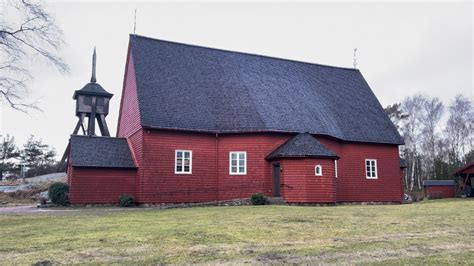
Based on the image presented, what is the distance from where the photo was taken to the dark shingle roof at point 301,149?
22.2 m

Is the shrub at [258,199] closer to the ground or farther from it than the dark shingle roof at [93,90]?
closer to the ground

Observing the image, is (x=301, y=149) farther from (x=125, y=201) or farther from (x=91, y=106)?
(x=91, y=106)

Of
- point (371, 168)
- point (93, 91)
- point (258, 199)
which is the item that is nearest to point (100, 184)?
point (258, 199)

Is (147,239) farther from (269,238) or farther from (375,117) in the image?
(375,117)

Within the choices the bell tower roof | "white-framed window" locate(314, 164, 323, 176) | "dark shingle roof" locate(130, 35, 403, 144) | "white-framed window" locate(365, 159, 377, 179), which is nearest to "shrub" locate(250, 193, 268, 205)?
"white-framed window" locate(314, 164, 323, 176)

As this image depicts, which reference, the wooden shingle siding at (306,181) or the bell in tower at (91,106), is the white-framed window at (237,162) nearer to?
the wooden shingle siding at (306,181)

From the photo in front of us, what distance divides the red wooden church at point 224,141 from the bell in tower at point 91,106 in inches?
156

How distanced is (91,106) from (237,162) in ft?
50.6

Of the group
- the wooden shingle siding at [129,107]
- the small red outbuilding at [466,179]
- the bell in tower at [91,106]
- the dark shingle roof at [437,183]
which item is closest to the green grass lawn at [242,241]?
the wooden shingle siding at [129,107]

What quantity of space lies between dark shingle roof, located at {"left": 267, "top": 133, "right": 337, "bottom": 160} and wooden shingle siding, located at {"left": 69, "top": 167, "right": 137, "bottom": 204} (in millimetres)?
8436

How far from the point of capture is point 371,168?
28.4 metres

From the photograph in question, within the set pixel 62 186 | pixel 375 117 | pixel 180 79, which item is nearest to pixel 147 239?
pixel 62 186

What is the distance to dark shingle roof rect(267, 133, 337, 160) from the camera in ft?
72.7

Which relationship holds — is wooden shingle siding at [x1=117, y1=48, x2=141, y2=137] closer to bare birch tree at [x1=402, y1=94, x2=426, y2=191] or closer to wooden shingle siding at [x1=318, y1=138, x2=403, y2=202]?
wooden shingle siding at [x1=318, y1=138, x2=403, y2=202]
